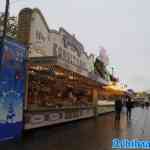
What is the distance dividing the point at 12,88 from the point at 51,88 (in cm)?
691

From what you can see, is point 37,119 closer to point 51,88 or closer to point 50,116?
point 50,116

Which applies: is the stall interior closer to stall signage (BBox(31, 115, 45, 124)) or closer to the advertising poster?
stall signage (BBox(31, 115, 45, 124))

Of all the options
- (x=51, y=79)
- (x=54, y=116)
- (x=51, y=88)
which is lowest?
(x=54, y=116)

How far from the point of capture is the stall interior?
16.1 m

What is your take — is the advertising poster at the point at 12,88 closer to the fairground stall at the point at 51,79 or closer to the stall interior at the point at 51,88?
the fairground stall at the point at 51,79

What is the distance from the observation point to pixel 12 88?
12.5 meters

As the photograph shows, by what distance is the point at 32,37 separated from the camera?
21328mm

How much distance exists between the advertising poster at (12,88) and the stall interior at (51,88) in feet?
5.61

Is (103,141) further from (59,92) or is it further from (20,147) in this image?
(59,92)

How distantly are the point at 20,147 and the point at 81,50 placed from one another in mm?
24230

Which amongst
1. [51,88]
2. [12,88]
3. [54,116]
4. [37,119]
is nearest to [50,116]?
[54,116]

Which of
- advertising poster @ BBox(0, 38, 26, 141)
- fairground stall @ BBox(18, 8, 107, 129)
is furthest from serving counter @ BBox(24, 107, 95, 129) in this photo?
advertising poster @ BBox(0, 38, 26, 141)

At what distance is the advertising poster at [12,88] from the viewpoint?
1195cm

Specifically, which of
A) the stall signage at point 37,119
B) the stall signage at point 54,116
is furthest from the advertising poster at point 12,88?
the stall signage at point 54,116
